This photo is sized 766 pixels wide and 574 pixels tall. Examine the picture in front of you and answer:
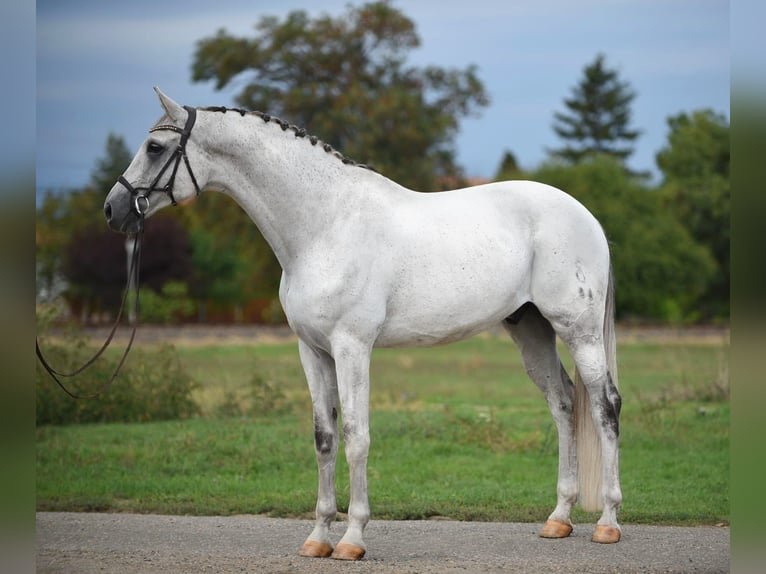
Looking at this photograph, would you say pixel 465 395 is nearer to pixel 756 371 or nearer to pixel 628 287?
pixel 756 371

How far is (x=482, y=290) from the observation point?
5.85m

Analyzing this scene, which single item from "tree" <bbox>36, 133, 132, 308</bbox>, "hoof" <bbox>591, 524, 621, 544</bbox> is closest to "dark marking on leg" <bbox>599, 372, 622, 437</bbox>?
"hoof" <bbox>591, 524, 621, 544</bbox>

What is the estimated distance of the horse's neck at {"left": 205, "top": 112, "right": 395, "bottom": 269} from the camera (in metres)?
5.71

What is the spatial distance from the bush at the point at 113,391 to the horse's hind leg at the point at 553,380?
5724 millimetres

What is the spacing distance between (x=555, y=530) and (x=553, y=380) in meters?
1.00

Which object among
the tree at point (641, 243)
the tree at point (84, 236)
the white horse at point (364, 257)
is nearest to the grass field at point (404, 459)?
the white horse at point (364, 257)

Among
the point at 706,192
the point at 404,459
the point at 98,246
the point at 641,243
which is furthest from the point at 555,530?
the point at 706,192

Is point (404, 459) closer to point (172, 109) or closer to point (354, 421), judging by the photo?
point (354, 421)

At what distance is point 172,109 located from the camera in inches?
219

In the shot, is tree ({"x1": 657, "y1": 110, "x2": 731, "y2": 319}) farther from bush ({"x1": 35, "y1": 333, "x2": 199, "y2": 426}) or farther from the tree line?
bush ({"x1": 35, "y1": 333, "x2": 199, "y2": 426})

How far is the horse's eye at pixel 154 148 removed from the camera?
5.60 metres

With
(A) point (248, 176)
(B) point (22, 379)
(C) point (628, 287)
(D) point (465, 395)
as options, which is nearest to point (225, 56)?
(C) point (628, 287)

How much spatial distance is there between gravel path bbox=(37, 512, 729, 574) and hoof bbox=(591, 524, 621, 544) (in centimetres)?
5

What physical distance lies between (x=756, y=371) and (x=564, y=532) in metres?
3.14
